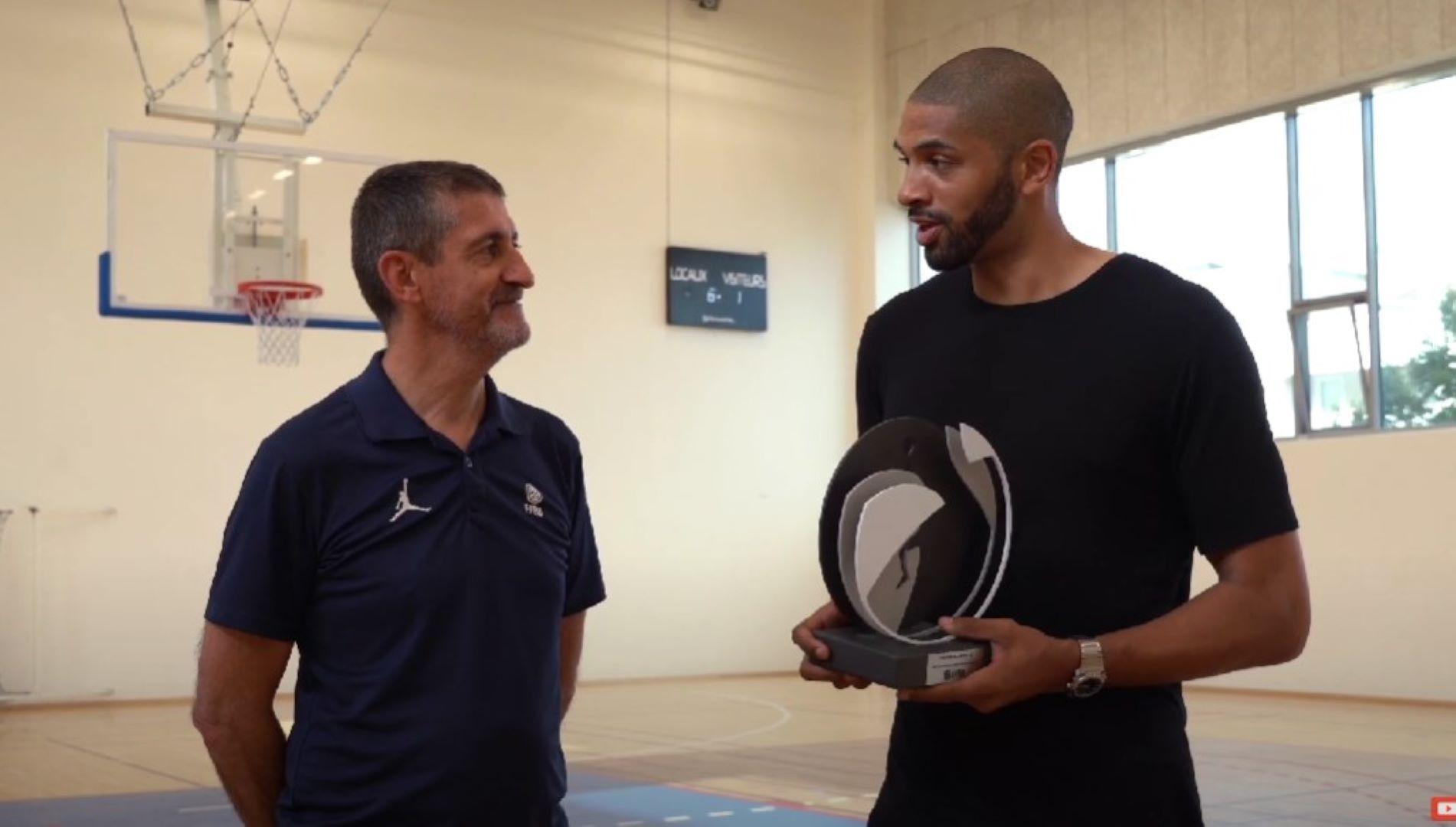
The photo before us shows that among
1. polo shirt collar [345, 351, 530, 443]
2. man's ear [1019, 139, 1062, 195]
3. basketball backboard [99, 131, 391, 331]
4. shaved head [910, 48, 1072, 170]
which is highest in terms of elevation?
basketball backboard [99, 131, 391, 331]

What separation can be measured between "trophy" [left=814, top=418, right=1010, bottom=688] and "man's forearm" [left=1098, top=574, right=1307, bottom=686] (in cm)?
17

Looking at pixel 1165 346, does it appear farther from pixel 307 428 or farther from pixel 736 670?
pixel 736 670

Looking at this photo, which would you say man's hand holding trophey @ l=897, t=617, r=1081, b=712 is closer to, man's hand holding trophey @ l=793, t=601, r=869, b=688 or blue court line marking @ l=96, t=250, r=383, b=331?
man's hand holding trophey @ l=793, t=601, r=869, b=688

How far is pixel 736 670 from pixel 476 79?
5962mm

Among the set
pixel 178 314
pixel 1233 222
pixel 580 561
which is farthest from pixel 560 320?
pixel 580 561

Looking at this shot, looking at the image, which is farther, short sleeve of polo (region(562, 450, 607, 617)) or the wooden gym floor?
the wooden gym floor

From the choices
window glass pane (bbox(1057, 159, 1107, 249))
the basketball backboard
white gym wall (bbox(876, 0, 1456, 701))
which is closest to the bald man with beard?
the basketball backboard

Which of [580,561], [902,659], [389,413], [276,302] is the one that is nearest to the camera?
[902,659]

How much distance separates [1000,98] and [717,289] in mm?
13569

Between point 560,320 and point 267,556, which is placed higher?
point 560,320

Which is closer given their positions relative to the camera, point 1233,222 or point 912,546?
point 912,546

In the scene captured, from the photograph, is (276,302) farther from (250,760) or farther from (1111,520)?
(1111,520)

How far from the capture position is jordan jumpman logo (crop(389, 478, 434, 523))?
2459 millimetres

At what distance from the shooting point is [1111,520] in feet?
6.60
